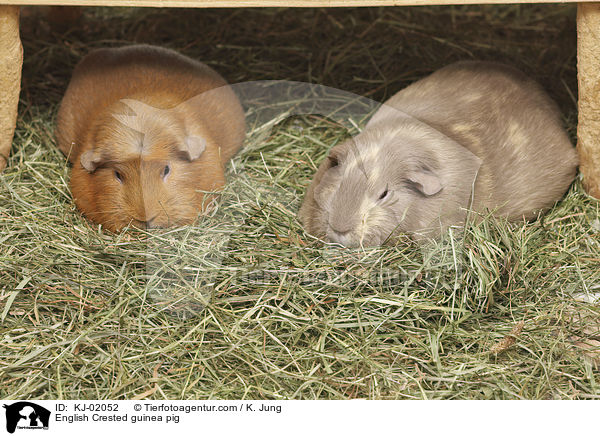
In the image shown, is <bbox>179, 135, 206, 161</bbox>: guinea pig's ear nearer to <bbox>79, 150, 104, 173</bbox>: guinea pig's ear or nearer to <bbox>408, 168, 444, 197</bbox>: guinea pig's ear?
<bbox>79, 150, 104, 173</bbox>: guinea pig's ear

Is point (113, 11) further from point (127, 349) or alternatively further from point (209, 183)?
point (127, 349)

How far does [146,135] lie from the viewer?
3.68 m

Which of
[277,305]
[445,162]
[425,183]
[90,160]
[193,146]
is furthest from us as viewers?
[193,146]

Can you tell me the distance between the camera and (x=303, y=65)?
4988mm

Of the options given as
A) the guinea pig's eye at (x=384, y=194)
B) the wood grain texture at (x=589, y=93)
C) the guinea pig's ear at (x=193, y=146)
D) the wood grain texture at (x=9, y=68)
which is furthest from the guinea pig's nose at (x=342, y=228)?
the wood grain texture at (x=9, y=68)

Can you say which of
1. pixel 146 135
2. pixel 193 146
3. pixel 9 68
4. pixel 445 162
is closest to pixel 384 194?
pixel 445 162

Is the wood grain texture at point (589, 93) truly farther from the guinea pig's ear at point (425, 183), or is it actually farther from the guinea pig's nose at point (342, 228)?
the guinea pig's nose at point (342, 228)

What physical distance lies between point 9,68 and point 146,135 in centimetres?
92

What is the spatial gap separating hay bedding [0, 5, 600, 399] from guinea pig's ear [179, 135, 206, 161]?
11.9 inches

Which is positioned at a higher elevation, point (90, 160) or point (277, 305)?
point (90, 160)

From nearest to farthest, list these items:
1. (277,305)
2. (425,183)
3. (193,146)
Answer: (277,305) → (425,183) → (193,146)

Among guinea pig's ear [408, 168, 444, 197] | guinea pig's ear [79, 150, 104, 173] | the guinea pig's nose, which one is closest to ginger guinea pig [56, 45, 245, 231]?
guinea pig's ear [79, 150, 104, 173]

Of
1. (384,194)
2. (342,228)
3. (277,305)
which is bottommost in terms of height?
(277,305)

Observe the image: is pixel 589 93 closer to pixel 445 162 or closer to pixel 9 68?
pixel 445 162
